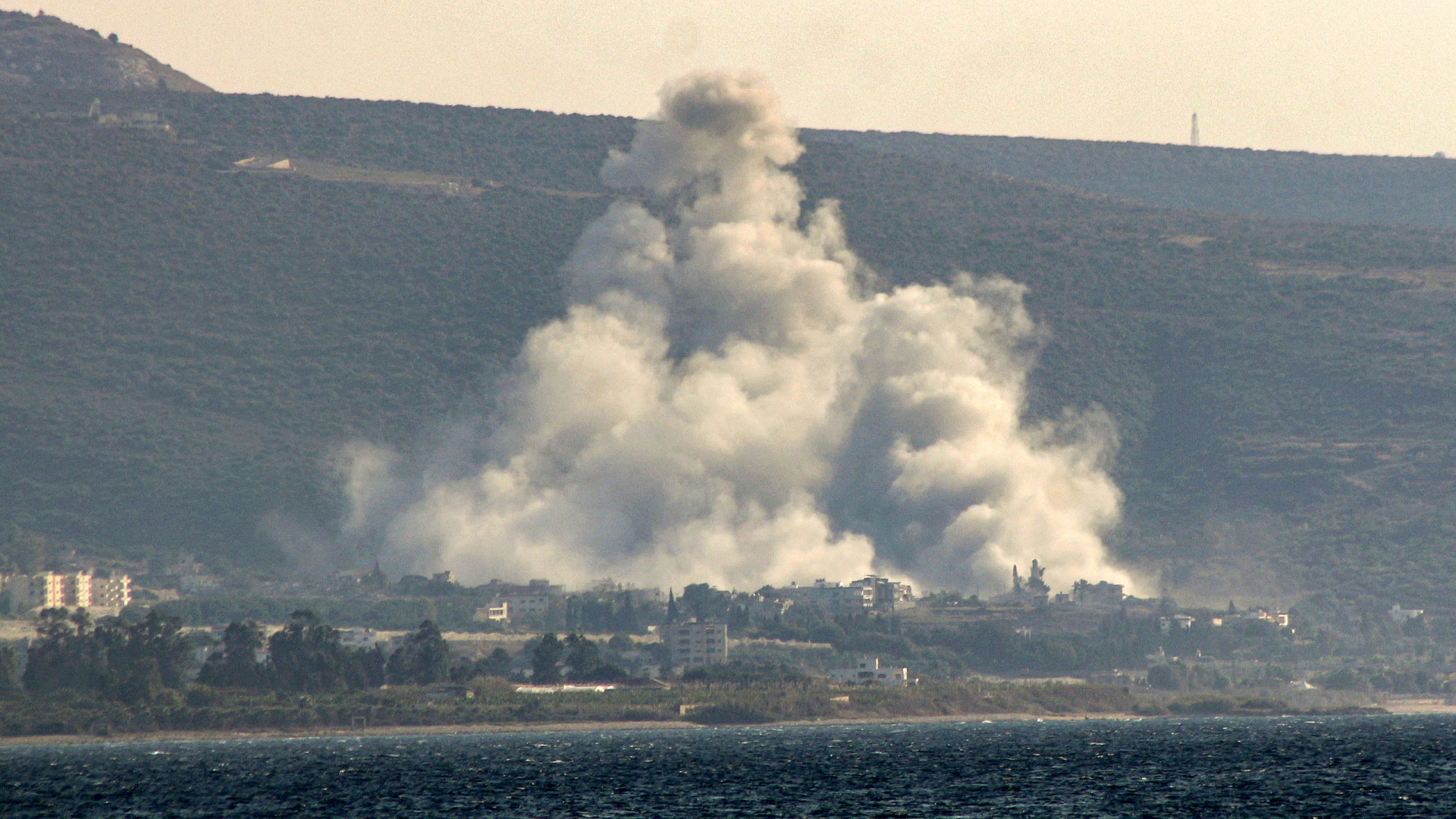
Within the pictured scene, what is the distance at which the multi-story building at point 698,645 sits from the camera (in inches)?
6560

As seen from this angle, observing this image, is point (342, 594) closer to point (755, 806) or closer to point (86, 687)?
point (86, 687)

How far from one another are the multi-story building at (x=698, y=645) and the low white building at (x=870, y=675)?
7.54 m

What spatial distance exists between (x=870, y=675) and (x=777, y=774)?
160 feet

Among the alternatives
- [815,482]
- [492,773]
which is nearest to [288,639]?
[492,773]

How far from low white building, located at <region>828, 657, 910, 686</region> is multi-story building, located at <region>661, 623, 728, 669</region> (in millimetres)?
7538

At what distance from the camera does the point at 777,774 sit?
117 meters

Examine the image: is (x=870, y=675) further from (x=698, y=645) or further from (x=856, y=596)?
(x=856, y=596)

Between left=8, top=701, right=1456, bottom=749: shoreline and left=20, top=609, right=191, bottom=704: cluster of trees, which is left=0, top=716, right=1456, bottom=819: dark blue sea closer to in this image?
left=8, top=701, right=1456, bottom=749: shoreline

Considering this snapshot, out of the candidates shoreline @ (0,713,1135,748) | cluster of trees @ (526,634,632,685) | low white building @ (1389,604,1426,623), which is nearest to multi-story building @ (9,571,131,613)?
shoreline @ (0,713,1135,748)

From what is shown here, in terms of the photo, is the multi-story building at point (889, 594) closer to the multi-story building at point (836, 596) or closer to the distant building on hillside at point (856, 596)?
the distant building on hillside at point (856, 596)

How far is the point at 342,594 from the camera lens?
189375mm

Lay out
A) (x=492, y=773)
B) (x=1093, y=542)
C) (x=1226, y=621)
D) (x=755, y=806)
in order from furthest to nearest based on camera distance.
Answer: (x=1093, y=542) → (x=1226, y=621) → (x=492, y=773) → (x=755, y=806)

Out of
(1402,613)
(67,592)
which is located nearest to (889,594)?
(1402,613)

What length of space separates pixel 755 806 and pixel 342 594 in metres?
93.1
